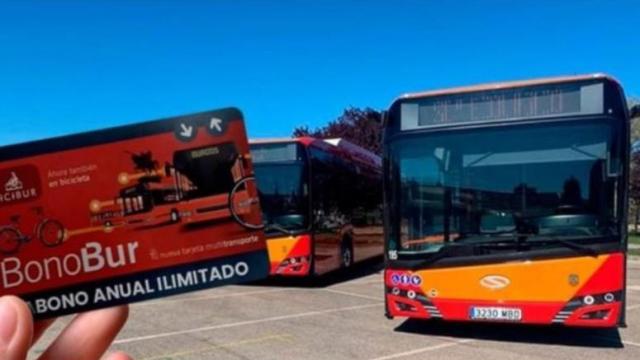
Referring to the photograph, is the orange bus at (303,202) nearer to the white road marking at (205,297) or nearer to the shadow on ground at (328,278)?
the shadow on ground at (328,278)

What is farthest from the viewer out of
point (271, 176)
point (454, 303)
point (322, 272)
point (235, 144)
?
point (322, 272)

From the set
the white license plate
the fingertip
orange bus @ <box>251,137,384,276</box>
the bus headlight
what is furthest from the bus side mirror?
the fingertip

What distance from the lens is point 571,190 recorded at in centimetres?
779

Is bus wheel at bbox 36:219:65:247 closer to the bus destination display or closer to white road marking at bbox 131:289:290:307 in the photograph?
the bus destination display

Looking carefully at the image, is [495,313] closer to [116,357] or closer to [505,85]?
[505,85]

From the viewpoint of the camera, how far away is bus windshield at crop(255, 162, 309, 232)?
43.0 feet

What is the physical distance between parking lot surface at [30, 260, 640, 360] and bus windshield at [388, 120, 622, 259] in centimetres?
118

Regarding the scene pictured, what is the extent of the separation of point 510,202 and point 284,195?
597 centimetres

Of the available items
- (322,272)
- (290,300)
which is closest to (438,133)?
(290,300)

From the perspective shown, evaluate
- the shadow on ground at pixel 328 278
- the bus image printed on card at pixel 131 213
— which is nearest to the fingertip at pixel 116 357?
the bus image printed on card at pixel 131 213

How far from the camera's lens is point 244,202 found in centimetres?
167

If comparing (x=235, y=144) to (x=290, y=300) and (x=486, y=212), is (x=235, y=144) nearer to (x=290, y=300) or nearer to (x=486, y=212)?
(x=486, y=212)

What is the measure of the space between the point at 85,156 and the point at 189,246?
35 centimetres

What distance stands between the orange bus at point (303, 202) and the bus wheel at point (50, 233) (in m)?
11.2
